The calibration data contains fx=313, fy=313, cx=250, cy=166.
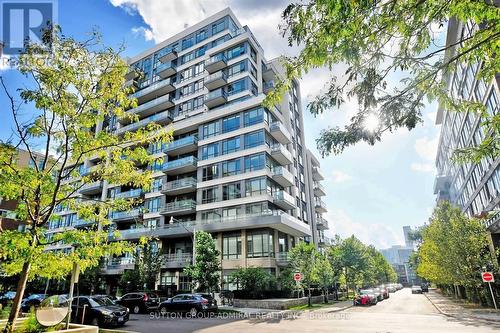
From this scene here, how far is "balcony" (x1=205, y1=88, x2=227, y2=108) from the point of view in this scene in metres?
45.0

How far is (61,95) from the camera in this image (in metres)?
9.54

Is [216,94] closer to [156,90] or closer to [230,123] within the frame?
[230,123]

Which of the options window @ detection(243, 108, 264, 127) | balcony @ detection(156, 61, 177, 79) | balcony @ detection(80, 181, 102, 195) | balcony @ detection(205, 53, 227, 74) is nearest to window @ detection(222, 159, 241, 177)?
window @ detection(243, 108, 264, 127)

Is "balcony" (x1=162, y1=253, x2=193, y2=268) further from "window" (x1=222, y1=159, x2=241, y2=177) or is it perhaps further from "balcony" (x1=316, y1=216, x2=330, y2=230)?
"balcony" (x1=316, y1=216, x2=330, y2=230)

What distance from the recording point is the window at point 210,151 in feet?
139

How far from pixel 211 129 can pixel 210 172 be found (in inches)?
254

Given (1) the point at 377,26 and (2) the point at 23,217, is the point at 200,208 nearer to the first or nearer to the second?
(2) the point at 23,217

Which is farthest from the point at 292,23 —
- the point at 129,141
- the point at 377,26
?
the point at 129,141

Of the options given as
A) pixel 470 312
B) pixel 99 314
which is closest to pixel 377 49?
pixel 99 314

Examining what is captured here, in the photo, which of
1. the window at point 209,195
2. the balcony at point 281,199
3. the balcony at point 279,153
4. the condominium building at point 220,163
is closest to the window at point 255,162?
the condominium building at point 220,163

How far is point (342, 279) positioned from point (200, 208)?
22037mm

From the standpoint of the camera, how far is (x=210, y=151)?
4297 centimetres

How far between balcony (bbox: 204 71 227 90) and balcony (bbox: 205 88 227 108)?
1.17 meters

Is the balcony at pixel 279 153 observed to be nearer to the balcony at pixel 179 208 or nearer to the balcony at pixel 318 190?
the balcony at pixel 179 208
